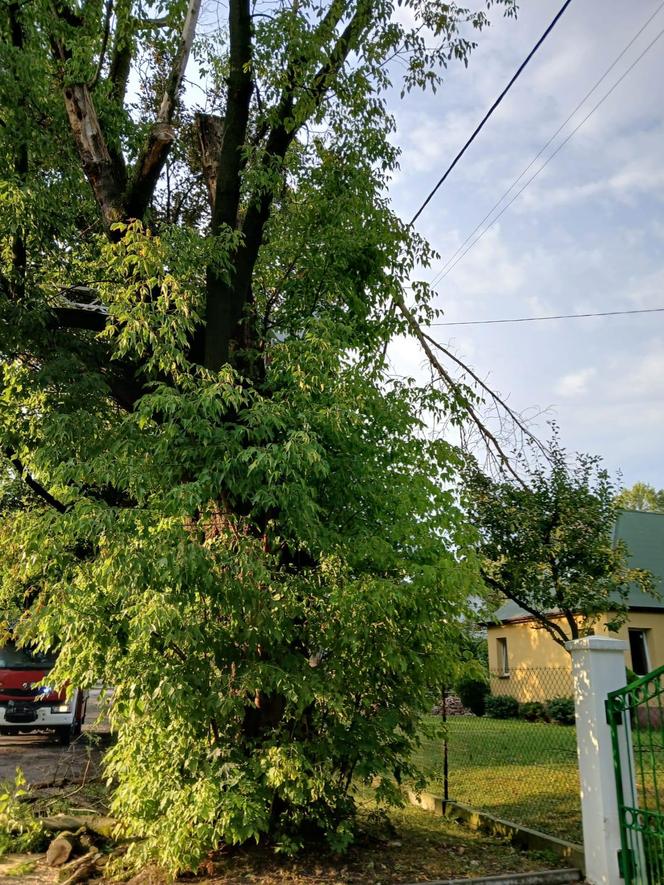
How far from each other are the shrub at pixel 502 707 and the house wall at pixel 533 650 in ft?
1.02

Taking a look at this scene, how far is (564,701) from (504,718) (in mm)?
3775

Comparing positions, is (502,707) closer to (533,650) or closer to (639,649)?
(533,650)

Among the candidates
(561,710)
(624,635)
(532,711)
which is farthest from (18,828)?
(624,635)

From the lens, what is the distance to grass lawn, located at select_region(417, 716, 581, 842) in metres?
7.95

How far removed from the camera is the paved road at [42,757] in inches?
399

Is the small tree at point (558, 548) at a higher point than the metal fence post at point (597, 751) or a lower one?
higher

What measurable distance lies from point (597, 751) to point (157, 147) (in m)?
6.92

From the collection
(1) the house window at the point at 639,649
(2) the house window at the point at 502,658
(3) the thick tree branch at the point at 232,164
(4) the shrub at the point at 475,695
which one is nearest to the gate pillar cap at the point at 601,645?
(3) the thick tree branch at the point at 232,164

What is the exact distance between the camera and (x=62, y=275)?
9.17 meters

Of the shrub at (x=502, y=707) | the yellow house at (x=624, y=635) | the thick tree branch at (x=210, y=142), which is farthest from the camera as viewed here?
the shrub at (x=502, y=707)

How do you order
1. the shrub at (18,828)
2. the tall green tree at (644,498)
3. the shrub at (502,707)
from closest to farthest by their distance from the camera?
the shrub at (18,828)
the shrub at (502,707)
the tall green tree at (644,498)

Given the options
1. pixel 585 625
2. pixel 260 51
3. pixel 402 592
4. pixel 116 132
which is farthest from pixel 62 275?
pixel 585 625

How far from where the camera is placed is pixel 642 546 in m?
22.1

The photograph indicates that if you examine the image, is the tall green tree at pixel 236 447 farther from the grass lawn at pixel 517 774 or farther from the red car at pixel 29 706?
the red car at pixel 29 706
